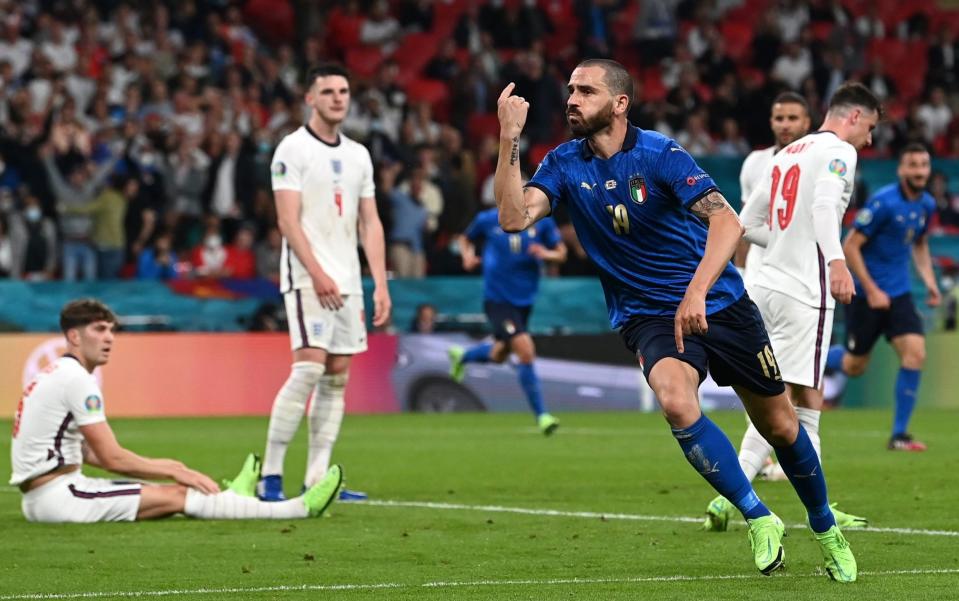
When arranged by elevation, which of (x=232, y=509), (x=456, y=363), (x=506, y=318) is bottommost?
(x=456, y=363)

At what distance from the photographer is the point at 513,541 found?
7766 mm

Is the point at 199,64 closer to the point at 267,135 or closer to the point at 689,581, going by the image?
the point at 267,135

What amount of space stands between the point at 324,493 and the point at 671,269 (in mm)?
2770

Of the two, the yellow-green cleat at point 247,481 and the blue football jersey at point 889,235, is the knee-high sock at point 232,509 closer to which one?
the yellow-green cleat at point 247,481

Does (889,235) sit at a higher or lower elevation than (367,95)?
lower

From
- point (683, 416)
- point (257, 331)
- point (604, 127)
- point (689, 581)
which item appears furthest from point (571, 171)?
point (257, 331)

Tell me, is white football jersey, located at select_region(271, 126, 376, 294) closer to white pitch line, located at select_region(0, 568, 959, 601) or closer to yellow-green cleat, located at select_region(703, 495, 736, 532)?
yellow-green cleat, located at select_region(703, 495, 736, 532)

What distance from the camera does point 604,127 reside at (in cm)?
670

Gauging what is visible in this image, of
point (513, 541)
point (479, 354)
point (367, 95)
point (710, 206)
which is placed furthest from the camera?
point (367, 95)

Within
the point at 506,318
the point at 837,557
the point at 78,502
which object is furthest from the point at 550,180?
the point at 506,318

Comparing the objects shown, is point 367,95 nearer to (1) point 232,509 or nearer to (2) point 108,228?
(2) point 108,228

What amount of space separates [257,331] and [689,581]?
43.5ft

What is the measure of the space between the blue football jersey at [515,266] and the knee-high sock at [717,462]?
10.4m

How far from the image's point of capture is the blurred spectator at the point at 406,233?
2066cm
